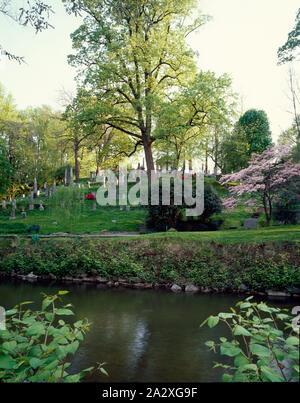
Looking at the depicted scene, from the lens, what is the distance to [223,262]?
17344 millimetres

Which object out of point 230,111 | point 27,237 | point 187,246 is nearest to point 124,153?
point 230,111

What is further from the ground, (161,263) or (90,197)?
(90,197)

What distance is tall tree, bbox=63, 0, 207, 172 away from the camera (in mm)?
27891

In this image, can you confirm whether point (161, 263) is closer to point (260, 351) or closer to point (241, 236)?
point (241, 236)

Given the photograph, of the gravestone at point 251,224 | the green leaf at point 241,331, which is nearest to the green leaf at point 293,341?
the green leaf at point 241,331

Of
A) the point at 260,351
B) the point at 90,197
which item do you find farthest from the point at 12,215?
the point at 260,351

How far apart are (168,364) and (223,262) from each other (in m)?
9.33

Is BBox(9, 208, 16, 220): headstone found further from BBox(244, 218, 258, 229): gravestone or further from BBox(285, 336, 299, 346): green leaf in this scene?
BBox(285, 336, 299, 346): green leaf

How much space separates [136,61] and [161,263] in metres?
18.8

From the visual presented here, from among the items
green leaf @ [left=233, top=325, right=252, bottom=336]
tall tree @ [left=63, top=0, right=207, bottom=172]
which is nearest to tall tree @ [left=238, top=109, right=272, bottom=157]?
tall tree @ [left=63, top=0, right=207, bottom=172]

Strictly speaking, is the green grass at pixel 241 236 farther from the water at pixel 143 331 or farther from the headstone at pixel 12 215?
the headstone at pixel 12 215

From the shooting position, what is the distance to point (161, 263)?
711 inches
